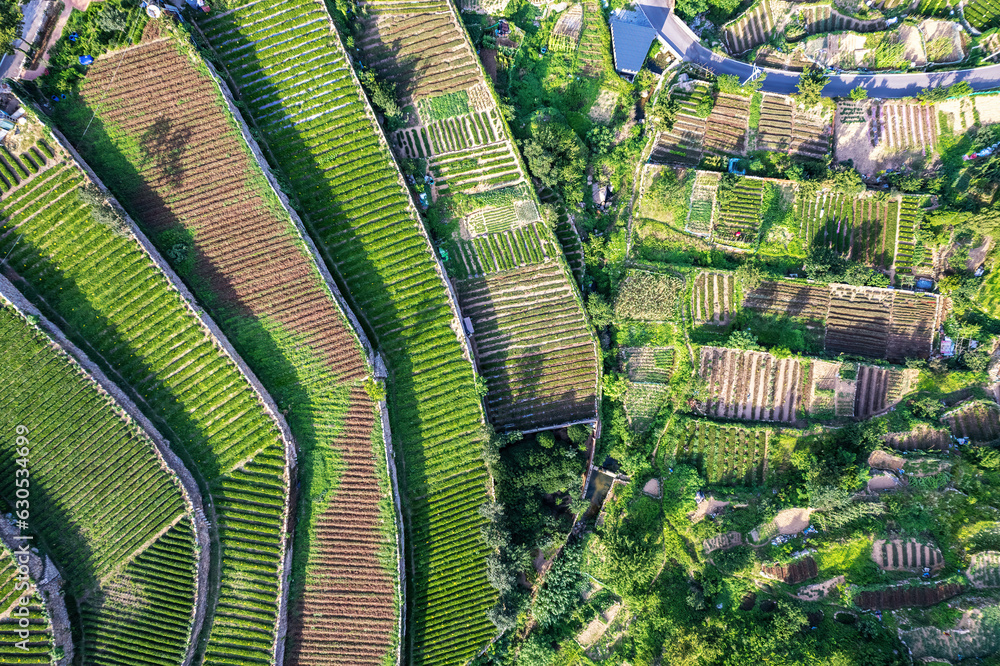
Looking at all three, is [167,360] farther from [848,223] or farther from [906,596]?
[906,596]

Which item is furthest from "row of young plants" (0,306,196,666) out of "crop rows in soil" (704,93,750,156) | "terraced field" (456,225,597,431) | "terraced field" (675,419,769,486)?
"crop rows in soil" (704,93,750,156)

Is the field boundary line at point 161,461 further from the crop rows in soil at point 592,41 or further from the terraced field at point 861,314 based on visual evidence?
the terraced field at point 861,314

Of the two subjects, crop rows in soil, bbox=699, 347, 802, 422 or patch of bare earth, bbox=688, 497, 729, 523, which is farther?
crop rows in soil, bbox=699, 347, 802, 422

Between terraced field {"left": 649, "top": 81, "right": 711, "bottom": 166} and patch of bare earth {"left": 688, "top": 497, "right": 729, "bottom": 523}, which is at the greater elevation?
terraced field {"left": 649, "top": 81, "right": 711, "bottom": 166}

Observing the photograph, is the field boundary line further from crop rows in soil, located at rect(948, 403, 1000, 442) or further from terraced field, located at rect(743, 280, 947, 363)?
crop rows in soil, located at rect(948, 403, 1000, 442)

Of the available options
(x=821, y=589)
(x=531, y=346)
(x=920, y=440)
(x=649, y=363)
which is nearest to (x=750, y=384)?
(x=649, y=363)
